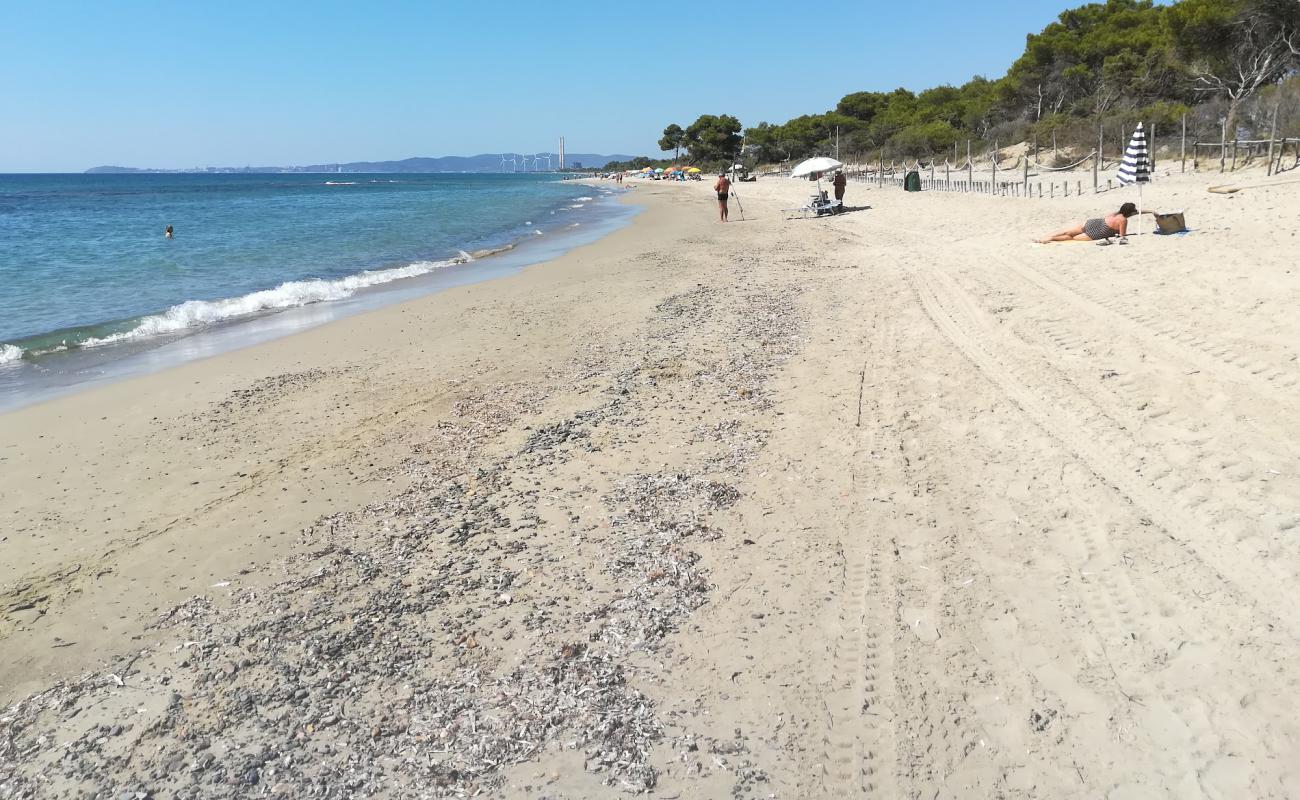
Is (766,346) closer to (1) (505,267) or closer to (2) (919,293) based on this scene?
(2) (919,293)

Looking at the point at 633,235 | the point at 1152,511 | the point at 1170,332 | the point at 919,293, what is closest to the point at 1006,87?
the point at 633,235

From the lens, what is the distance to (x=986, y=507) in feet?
16.1

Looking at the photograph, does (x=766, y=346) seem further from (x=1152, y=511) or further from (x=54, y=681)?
(x=54, y=681)

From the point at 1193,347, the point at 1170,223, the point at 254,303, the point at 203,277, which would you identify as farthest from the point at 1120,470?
the point at 203,277

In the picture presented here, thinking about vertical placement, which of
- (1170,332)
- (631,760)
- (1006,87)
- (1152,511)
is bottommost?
(631,760)

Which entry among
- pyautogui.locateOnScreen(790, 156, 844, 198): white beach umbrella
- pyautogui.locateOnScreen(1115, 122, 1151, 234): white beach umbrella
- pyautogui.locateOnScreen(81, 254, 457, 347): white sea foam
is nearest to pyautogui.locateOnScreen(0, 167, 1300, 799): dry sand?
pyautogui.locateOnScreen(81, 254, 457, 347): white sea foam

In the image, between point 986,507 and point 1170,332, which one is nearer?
point 986,507

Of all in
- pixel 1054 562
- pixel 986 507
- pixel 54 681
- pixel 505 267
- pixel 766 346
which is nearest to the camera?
pixel 54 681

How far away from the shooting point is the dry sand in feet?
10.3

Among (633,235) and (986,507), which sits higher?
(633,235)

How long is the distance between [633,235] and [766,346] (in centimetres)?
1832

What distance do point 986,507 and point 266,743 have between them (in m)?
4.19

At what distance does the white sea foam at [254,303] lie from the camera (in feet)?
42.1

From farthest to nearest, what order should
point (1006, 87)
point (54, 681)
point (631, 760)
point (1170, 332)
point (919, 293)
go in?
1. point (1006, 87)
2. point (919, 293)
3. point (1170, 332)
4. point (54, 681)
5. point (631, 760)
